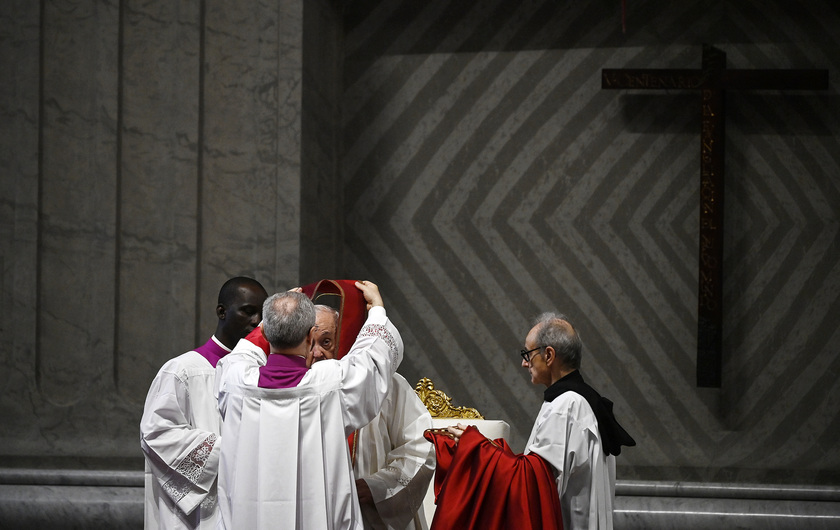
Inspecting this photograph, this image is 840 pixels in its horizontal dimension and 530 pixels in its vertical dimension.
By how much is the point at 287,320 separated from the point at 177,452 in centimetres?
90

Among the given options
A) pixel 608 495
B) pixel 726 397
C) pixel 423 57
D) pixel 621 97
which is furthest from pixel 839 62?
pixel 608 495

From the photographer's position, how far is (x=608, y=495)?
13.1 ft

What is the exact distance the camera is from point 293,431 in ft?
11.3

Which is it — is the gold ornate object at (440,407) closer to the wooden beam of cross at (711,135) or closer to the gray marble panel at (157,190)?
the gray marble panel at (157,190)

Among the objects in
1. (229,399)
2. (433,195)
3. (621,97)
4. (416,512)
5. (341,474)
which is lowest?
(416,512)

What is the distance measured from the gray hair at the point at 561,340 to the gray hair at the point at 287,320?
0.95m

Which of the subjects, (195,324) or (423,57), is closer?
(195,324)

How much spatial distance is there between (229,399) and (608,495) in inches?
61.0

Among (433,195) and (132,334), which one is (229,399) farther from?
(433,195)

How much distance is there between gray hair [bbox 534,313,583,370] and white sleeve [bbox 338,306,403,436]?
1.92ft

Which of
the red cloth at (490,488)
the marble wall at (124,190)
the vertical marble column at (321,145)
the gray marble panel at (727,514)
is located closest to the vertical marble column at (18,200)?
the marble wall at (124,190)

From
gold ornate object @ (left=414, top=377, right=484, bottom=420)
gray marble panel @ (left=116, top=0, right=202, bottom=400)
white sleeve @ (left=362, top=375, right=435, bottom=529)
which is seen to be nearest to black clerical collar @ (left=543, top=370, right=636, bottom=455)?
white sleeve @ (left=362, top=375, right=435, bottom=529)

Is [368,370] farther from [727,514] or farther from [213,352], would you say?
[727,514]

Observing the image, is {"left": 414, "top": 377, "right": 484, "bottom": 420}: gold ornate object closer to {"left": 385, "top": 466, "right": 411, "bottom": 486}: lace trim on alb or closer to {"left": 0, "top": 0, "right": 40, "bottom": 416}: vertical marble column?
{"left": 385, "top": 466, "right": 411, "bottom": 486}: lace trim on alb
